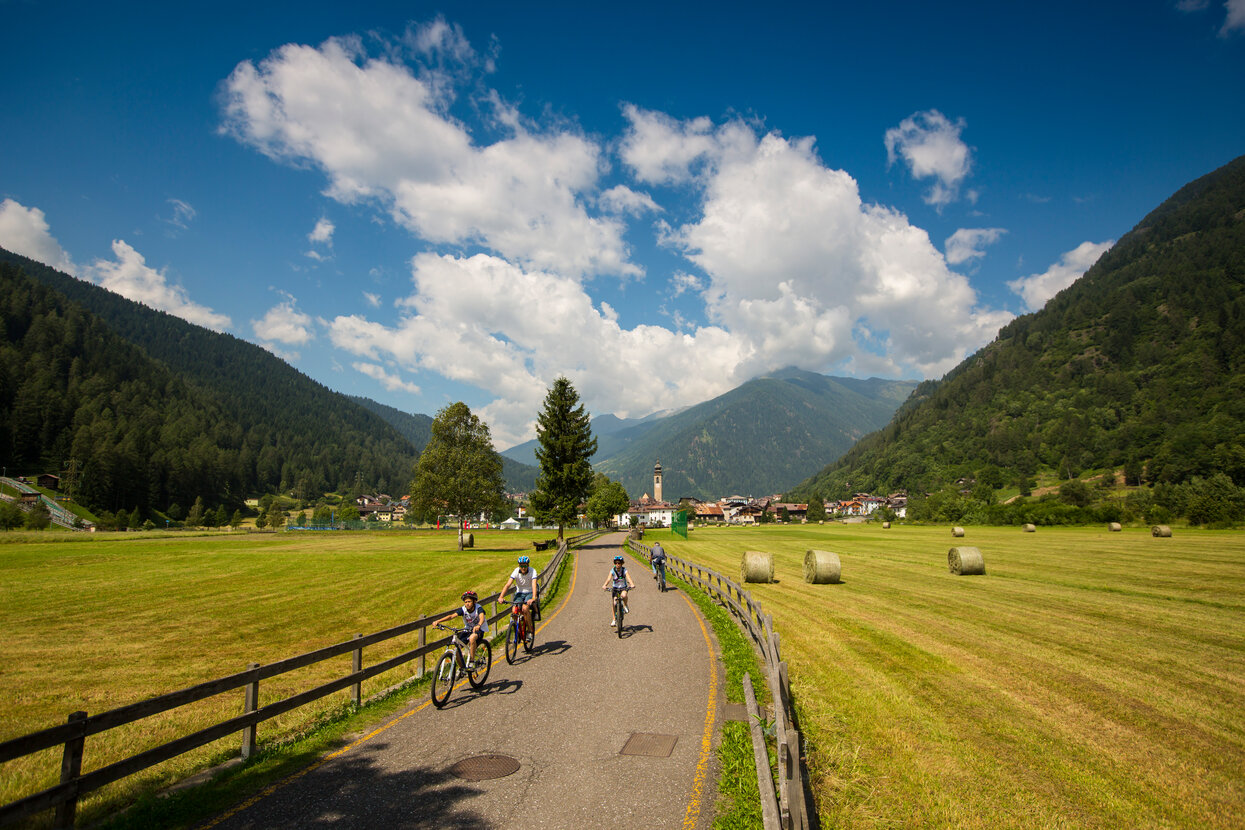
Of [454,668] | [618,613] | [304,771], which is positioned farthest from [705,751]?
[618,613]

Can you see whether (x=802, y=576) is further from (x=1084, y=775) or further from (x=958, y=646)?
(x=1084, y=775)

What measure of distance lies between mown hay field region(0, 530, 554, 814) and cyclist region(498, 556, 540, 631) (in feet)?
10.3

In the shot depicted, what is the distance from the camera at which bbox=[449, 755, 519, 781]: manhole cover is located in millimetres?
6680

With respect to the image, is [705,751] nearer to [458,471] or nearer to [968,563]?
[968,563]

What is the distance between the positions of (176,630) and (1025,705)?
22.8 metres

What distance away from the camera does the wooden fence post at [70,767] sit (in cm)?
529

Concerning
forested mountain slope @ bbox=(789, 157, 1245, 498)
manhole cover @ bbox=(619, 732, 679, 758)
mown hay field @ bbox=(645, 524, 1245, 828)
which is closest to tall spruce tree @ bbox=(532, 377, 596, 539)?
mown hay field @ bbox=(645, 524, 1245, 828)

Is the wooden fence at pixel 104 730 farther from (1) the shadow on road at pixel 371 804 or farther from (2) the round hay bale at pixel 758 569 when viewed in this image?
(2) the round hay bale at pixel 758 569

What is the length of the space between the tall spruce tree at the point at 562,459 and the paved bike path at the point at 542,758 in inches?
1387

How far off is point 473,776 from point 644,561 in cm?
3274

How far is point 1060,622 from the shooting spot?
52.1ft

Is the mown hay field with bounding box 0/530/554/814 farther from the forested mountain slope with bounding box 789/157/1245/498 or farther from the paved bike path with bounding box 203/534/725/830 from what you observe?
the forested mountain slope with bounding box 789/157/1245/498

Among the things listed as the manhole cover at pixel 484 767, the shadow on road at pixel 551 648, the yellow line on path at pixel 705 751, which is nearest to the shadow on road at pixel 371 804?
the manhole cover at pixel 484 767

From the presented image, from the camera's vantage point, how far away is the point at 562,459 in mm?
48969
